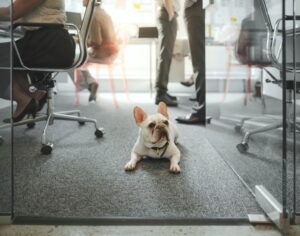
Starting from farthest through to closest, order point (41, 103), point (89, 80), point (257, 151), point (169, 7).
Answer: point (89, 80) → point (169, 7) → point (41, 103) → point (257, 151)

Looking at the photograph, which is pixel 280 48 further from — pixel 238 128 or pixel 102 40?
pixel 102 40

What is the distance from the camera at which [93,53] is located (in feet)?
10.3

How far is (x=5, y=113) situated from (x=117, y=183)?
0.48 metres

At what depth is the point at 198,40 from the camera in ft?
8.18

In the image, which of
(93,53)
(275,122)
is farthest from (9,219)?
(93,53)

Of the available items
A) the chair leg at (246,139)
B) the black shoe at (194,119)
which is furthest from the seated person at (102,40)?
the chair leg at (246,139)

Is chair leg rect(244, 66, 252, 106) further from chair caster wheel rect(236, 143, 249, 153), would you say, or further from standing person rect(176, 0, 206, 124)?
standing person rect(176, 0, 206, 124)

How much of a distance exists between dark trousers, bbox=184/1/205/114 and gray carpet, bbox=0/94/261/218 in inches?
22.1

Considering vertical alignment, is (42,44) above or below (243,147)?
above

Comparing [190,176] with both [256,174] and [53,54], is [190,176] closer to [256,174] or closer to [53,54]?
[256,174]

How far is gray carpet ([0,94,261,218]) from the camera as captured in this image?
1.08 m

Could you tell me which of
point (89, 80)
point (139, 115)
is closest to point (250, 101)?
point (139, 115)

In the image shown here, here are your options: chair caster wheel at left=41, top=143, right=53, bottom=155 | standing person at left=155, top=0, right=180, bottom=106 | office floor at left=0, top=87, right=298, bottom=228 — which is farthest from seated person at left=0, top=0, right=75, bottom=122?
standing person at left=155, top=0, right=180, bottom=106

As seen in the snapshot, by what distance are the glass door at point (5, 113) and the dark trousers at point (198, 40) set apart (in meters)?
1.59
